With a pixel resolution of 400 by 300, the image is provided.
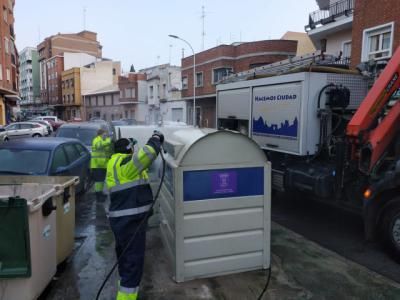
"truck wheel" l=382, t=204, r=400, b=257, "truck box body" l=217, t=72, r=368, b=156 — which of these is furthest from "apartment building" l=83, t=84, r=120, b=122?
"truck wheel" l=382, t=204, r=400, b=257

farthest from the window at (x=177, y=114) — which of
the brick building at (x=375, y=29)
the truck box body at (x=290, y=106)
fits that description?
the truck box body at (x=290, y=106)

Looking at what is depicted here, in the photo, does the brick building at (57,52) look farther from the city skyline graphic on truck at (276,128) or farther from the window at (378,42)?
the city skyline graphic on truck at (276,128)

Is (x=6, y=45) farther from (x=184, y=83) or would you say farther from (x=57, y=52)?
(x=57, y=52)

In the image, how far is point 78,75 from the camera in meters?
63.8

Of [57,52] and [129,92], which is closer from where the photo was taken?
[129,92]

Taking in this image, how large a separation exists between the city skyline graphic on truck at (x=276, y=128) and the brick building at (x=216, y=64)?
18.5 meters

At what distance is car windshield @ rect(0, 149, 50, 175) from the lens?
609cm

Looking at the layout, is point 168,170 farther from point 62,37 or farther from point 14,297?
point 62,37

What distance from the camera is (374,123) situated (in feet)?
16.7

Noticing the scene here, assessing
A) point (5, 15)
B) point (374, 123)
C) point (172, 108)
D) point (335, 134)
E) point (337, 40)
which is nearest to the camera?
point (374, 123)

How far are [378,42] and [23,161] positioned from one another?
1270cm

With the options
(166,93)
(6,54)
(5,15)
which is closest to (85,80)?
(166,93)

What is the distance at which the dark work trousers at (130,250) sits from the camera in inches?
138

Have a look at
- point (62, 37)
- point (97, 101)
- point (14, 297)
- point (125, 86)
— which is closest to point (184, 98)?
point (125, 86)
